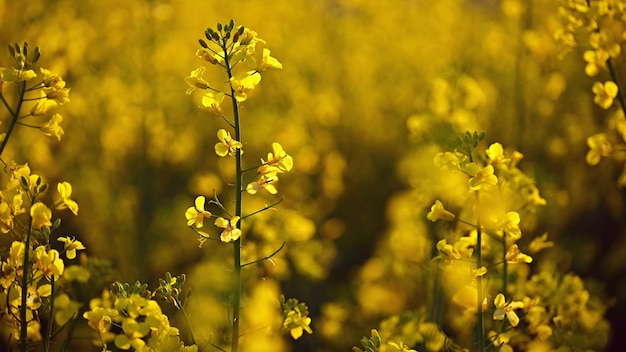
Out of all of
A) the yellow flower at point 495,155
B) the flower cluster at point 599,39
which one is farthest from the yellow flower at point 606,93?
the yellow flower at point 495,155

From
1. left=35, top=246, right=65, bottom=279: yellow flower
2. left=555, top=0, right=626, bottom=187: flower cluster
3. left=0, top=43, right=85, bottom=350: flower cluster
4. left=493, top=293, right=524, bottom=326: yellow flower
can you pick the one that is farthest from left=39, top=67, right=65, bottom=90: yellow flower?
left=555, top=0, right=626, bottom=187: flower cluster

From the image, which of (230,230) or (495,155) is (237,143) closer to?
(230,230)

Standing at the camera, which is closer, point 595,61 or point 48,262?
point 48,262

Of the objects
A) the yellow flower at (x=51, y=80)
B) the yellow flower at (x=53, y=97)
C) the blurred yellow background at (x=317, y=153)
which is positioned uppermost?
the yellow flower at (x=51, y=80)

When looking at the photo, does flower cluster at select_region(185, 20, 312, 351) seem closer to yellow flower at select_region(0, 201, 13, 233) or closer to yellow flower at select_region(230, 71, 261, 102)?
yellow flower at select_region(230, 71, 261, 102)

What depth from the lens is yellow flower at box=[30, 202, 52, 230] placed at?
70.6 inches

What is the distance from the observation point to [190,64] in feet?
24.2

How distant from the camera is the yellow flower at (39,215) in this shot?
1.79m

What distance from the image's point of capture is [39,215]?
5.94 ft

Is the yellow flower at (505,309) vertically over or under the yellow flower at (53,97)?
under

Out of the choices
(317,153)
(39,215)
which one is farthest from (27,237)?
(317,153)

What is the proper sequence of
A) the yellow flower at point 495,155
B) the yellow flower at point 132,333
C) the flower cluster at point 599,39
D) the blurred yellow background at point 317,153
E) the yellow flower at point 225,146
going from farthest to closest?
the blurred yellow background at point 317,153, the flower cluster at point 599,39, the yellow flower at point 495,155, the yellow flower at point 225,146, the yellow flower at point 132,333

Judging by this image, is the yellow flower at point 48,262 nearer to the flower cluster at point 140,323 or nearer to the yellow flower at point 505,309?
the flower cluster at point 140,323

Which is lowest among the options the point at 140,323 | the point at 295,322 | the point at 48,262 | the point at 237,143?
the point at 295,322
